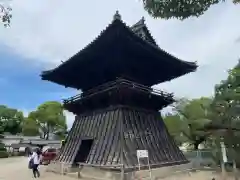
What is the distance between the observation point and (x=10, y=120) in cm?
6088

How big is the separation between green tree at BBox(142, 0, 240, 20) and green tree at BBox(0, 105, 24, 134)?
59158 mm

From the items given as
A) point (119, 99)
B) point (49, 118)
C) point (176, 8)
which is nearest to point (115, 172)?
point (119, 99)

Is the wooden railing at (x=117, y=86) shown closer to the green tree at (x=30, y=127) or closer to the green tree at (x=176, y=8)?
the green tree at (x=176, y=8)

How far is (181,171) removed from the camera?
1811cm

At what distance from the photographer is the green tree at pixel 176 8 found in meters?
7.43

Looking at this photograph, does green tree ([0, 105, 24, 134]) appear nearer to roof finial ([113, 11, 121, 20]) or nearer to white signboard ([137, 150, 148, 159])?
roof finial ([113, 11, 121, 20])

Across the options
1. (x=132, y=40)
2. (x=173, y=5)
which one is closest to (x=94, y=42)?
(x=132, y=40)

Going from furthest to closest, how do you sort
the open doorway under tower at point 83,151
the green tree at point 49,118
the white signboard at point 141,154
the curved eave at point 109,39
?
the green tree at point 49,118 → the open doorway under tower at point 83,151 → the curved eave at point 109,39 → the white signboard at point 141,154

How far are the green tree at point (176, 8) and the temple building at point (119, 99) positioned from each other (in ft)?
23.5

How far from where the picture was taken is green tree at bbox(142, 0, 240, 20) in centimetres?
743

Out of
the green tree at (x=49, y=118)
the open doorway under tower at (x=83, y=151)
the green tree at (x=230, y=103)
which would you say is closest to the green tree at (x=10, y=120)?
the green tree at (x=49, y=118)

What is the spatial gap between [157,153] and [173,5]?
11.8 metres

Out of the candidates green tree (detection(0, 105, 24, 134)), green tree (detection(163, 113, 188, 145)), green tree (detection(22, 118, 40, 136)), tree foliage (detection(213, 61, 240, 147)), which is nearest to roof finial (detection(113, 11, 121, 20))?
tree foliage (detection(213, 61, 240, 147))

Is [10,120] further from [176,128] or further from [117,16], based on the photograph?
[117,16]
